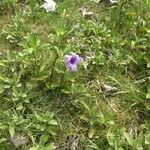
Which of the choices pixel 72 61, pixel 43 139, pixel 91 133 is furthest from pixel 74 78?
pixel 43 139

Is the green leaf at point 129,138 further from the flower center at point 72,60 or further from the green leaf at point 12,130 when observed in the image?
the green leaf at point 12,130

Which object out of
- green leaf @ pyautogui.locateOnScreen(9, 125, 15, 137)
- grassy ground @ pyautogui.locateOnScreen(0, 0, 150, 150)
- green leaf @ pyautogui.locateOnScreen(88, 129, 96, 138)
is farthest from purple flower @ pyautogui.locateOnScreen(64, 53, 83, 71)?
→ green leaf @ pyautogui.locateOnScreen(9, 125, 15, 137)

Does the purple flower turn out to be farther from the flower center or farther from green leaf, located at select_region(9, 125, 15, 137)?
green leaf, located at select_region(9, 125, 15, 137)

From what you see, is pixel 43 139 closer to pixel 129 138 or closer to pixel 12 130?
pixel 12 130

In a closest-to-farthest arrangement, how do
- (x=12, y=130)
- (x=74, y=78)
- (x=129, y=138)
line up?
(x=12, y=130) → (x=129, y=138) → (x=74, y=78)

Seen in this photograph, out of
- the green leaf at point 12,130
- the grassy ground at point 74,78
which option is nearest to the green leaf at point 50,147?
the grassy ground at point 74,78

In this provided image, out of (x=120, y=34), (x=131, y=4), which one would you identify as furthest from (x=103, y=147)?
(x=131, y=4)

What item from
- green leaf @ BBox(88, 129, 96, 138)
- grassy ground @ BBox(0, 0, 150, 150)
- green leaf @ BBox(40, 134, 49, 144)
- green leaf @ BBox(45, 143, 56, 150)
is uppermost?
grassy ground @ BBox(0, 0, 150, 150)

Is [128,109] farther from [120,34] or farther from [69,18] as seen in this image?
[69,18]
